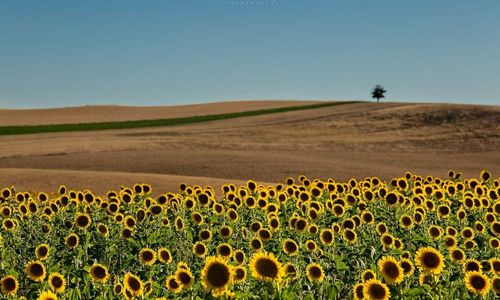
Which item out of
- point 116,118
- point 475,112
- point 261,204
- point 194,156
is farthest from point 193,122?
point 261,204

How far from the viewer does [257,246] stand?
7.84 meters

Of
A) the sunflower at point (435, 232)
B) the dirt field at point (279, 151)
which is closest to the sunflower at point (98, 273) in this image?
the sunflower at point (435, 232)

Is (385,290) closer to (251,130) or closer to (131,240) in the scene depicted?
(131,240)

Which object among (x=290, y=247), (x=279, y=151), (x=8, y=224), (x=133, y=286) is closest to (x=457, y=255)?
(x=290, y=247)

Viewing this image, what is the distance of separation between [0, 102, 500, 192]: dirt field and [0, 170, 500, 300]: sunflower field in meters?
11.7

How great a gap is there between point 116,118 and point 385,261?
74738mm

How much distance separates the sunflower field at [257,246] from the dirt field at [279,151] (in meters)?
11.7

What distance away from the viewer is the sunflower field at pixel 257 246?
5.85 metres

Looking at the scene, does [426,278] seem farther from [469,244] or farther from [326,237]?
[469,244]

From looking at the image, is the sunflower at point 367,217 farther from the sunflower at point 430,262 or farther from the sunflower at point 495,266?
the sunflower at point 430,262

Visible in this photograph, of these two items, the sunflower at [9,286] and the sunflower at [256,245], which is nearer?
the sunflower at [9,286]

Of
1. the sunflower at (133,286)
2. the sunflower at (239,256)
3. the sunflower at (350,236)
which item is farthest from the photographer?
the sunflower at (350,236)

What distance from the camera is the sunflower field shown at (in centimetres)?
585

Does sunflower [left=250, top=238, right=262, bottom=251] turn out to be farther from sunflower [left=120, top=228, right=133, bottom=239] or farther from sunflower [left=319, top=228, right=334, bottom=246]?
sunflower [left=120, top=228, right=133, bottom=239]
